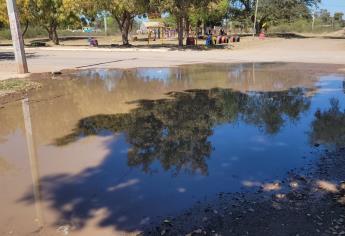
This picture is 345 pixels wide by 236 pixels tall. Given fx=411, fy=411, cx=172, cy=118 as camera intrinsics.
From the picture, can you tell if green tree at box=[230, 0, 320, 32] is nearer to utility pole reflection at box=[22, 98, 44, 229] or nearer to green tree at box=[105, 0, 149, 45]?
green tree at box=[105, 0, 149, 45]

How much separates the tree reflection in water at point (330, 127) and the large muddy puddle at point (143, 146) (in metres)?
0.02

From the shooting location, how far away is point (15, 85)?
14.8m

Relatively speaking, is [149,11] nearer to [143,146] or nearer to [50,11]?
[50,11]

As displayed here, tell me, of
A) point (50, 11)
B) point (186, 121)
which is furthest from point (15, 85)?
point (50, 11)

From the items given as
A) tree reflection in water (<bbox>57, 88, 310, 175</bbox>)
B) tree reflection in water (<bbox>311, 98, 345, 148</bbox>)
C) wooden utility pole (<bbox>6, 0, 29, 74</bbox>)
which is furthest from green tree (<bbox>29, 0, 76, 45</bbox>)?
tree reflection in water (<bbox>311, 98, 345, 148</bbox>)

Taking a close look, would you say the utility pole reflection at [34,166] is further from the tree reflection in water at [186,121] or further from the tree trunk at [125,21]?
the tree trunk at [125,21]

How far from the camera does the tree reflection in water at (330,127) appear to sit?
323 inches

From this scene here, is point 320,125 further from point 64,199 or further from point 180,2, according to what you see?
point 180,2

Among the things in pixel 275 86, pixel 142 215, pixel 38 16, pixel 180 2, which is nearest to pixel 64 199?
pixel 142 215

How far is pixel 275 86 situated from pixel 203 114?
5.36 m

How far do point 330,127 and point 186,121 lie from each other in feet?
10.8

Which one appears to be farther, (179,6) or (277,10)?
(277,10)

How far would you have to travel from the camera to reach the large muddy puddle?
546 centimetres

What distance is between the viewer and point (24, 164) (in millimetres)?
7285
